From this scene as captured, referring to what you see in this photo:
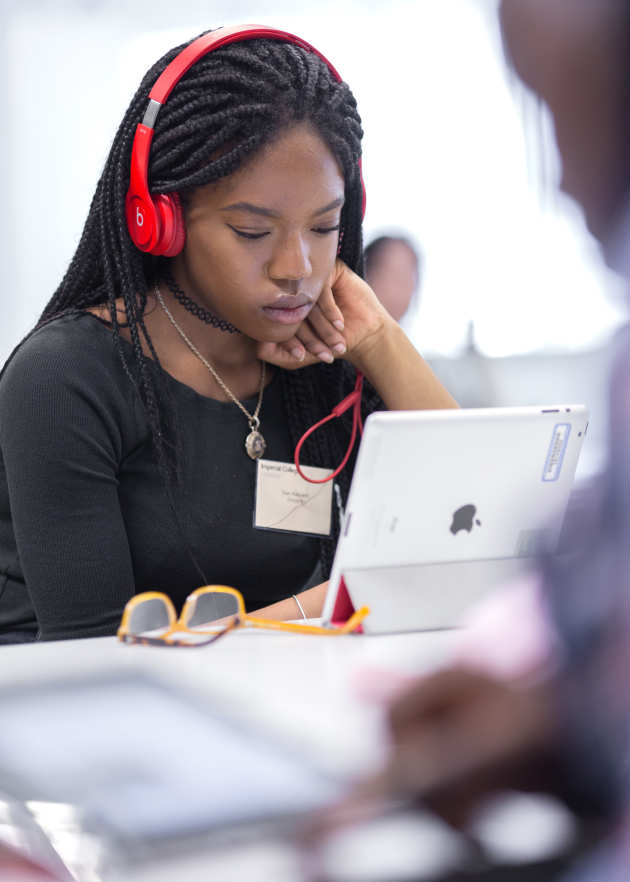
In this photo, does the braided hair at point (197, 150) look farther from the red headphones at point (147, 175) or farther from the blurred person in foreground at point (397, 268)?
the blurred person in foreground at point (397, 268)

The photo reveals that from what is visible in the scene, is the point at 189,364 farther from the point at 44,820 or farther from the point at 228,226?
the point at 44,820

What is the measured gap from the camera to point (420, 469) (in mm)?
852

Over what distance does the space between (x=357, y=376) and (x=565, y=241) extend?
50.2 inches

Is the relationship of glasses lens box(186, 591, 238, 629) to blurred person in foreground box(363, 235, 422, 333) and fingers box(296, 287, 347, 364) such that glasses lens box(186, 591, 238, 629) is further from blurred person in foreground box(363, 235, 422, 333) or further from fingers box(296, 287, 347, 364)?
blurred person in foreground box(363, 235, 422, 333)

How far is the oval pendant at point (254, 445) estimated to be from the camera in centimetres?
126

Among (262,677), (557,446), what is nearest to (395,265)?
(557,446)

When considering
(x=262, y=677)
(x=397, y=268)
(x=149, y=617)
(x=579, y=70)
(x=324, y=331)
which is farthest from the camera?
(x=397, y=268)

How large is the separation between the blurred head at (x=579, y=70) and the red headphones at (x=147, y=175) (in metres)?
1.02

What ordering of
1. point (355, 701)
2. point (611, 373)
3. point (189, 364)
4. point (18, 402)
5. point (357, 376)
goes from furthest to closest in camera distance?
point (357, 376) < point (189, 364) < point (18, 402) < point (355, 701) < point (611, 373)

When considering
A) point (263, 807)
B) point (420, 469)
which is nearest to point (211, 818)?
point (263, 807)

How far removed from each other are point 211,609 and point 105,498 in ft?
0.94

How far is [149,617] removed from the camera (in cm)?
83

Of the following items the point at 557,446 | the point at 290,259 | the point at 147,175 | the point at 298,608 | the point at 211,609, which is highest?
the point at 147,175

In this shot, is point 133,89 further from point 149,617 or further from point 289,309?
point 149,617
